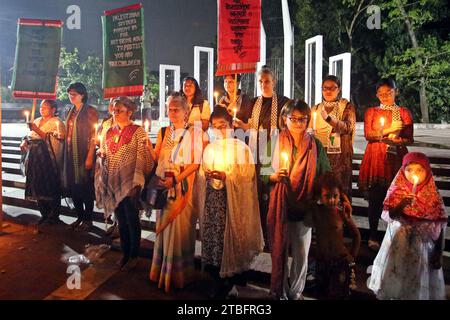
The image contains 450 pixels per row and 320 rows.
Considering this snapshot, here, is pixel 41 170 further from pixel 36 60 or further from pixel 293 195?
pixel 293 195

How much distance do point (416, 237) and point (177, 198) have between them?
217cm

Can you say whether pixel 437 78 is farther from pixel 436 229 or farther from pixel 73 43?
pixel 73 43

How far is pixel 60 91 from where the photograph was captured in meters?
29.4

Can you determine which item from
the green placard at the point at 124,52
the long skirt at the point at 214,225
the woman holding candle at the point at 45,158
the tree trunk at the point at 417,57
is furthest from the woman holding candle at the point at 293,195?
the tree trunk at the point at 417,57

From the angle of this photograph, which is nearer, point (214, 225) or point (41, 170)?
point (214, 225)

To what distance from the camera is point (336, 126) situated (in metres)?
4.42

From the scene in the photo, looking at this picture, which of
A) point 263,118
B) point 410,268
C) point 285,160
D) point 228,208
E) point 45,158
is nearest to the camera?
point 410,268

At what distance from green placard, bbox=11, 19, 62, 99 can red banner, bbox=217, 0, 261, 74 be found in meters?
2.89

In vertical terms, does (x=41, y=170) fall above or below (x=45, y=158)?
below

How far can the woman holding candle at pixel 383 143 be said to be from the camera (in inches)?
177

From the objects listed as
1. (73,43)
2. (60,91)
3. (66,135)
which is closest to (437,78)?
(66,135)

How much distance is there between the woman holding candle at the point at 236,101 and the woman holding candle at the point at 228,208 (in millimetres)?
1055

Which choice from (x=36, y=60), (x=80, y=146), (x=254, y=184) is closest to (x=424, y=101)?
(x=80, y=146)
